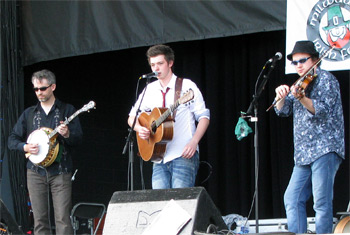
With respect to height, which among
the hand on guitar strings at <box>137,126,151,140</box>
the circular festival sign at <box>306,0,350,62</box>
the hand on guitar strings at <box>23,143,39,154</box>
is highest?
the circular festival sign at <box>306,0,350,62</box>

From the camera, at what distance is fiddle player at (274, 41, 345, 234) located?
5.13 m

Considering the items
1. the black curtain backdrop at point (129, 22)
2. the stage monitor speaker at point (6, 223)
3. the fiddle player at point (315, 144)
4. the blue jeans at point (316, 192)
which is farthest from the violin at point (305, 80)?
the stage monitor speaker at point (6, 223)

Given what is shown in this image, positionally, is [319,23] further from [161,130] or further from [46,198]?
[46,198]

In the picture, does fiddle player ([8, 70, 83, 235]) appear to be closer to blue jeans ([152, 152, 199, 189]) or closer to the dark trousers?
the dark trousers

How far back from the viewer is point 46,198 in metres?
6.56

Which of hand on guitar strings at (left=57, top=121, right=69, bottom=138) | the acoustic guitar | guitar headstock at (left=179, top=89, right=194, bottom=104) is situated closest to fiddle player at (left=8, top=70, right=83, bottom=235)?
hand on guitar strings at (left=57, top=121, right=69, bottom=138)

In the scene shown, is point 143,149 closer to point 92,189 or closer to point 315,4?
point 315,4

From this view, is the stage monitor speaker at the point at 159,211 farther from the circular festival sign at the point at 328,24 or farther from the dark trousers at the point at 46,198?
the circular festival sign at the point at 328,24

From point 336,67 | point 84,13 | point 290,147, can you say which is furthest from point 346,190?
point 84,13

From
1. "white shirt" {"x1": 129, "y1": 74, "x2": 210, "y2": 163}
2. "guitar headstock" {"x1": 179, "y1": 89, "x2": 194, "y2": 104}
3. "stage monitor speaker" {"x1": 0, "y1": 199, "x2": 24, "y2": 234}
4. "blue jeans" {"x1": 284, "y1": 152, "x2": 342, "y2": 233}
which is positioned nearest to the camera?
"blue jeans" {"x1": 284, "y1": 152, "x2": 342, "y2": 233}

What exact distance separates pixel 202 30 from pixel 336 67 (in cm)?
171

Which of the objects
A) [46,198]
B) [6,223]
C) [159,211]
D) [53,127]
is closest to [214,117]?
[53,127]

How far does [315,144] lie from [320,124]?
166 millimetres

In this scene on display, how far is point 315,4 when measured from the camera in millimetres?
6594
